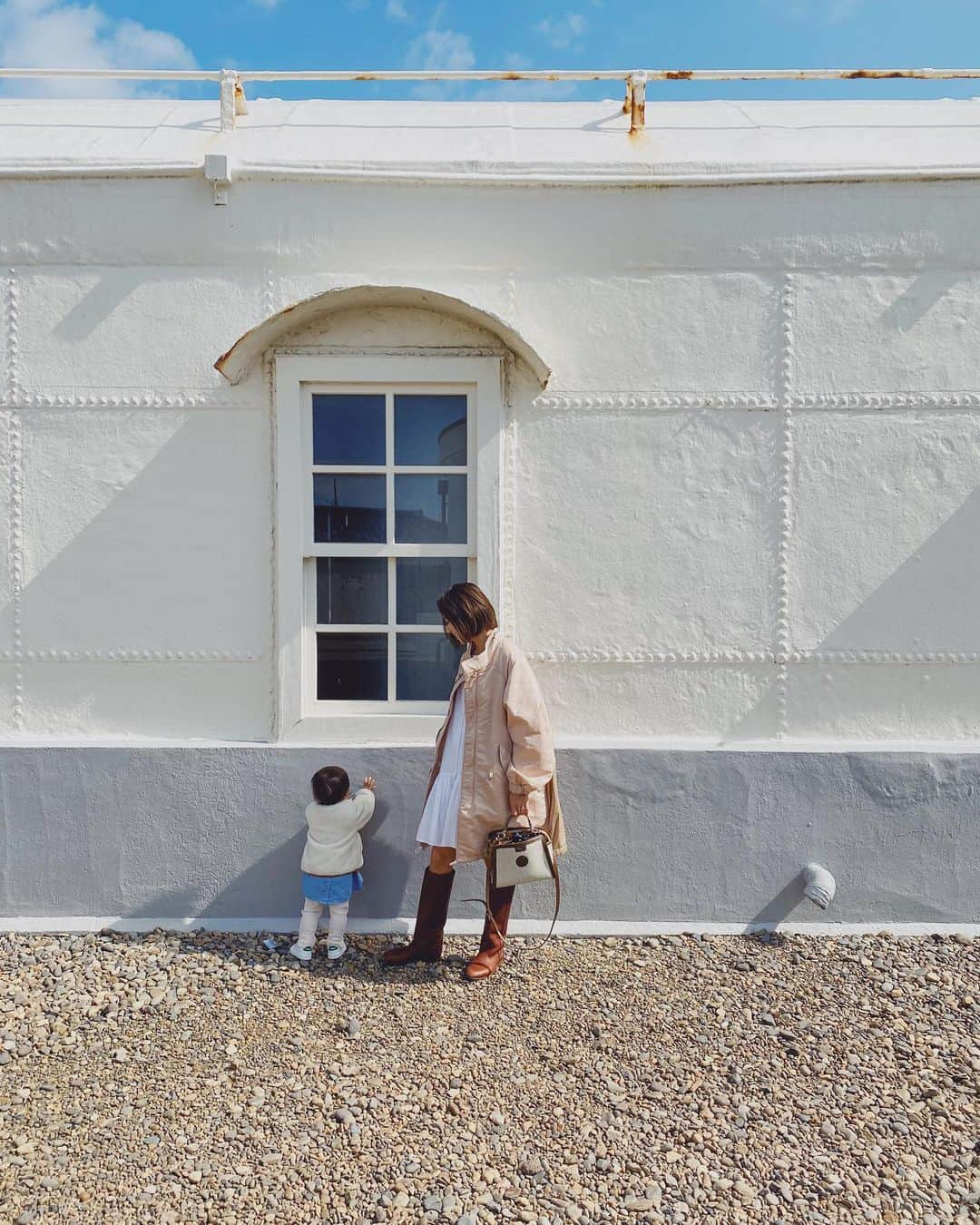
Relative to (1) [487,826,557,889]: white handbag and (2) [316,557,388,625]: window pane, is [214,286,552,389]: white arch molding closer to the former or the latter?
(2) [316,557,388,625]: window pane

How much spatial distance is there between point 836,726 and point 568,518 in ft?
5.99

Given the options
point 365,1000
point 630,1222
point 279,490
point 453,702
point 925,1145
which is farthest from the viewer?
point 279,490

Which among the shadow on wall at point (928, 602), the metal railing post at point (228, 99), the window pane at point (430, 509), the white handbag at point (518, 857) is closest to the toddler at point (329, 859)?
the white handbag at point (518, 857)

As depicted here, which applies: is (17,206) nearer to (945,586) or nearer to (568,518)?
(568,518)

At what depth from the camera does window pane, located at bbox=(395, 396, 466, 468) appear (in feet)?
14.6

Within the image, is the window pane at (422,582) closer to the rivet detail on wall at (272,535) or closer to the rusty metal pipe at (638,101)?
the rivet detail on wall at (272,535)

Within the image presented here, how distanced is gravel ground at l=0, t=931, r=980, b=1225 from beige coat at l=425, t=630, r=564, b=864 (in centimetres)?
81

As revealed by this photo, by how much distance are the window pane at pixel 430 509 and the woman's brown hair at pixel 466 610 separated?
0.71 m

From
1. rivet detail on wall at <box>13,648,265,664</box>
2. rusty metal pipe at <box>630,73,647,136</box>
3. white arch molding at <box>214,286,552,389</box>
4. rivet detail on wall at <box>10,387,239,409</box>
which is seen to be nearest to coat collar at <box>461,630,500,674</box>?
rivet detail on wall at <box>13,648,265,664</box>

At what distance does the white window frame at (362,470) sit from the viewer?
4281 millimetres

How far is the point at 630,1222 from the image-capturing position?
2.54m

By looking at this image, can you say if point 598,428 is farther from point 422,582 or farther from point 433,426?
point 422,582

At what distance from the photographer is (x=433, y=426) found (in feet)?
14.6

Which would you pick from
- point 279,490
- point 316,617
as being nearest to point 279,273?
point 279,490
